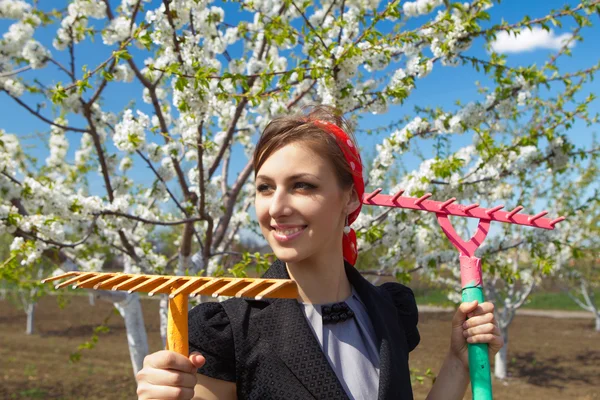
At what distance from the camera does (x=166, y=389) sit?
104cm

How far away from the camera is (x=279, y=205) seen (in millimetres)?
1241

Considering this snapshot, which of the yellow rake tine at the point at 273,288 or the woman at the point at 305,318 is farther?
the woman at the point at 305,318

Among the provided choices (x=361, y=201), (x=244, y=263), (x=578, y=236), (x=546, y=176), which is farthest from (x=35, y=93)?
(x=578, y=236)

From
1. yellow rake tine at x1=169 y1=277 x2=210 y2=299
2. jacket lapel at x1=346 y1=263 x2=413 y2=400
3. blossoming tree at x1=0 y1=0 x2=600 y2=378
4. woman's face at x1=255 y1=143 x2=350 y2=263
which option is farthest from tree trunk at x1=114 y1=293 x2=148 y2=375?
yellow rake tine at x1=169 y1=277 x2=210 y2=299

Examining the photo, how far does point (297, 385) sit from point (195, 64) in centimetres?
258

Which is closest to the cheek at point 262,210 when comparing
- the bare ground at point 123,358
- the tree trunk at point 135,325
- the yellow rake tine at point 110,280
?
the yellow rake tine at point 110,280

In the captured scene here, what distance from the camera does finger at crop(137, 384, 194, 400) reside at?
1035 mm

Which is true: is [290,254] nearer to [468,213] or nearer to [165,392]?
[165,392]

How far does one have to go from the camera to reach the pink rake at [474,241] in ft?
4.48

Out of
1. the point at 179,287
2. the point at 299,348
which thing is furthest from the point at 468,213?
the point at 179,287

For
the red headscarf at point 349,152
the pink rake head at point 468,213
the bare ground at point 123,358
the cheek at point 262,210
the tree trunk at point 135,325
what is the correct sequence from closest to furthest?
the cheek at point 262,210 < the red headscarf at point 349,152 < the pink rake head at point 468,213 < the tree trunk at point 135,325 < the bare ground at point 123,358

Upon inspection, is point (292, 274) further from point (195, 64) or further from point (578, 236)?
point (578, 236)

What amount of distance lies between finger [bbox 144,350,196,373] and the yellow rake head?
1.0 inches

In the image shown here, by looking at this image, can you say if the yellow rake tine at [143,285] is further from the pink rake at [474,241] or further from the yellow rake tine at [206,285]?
the pink rake at [474,241]
